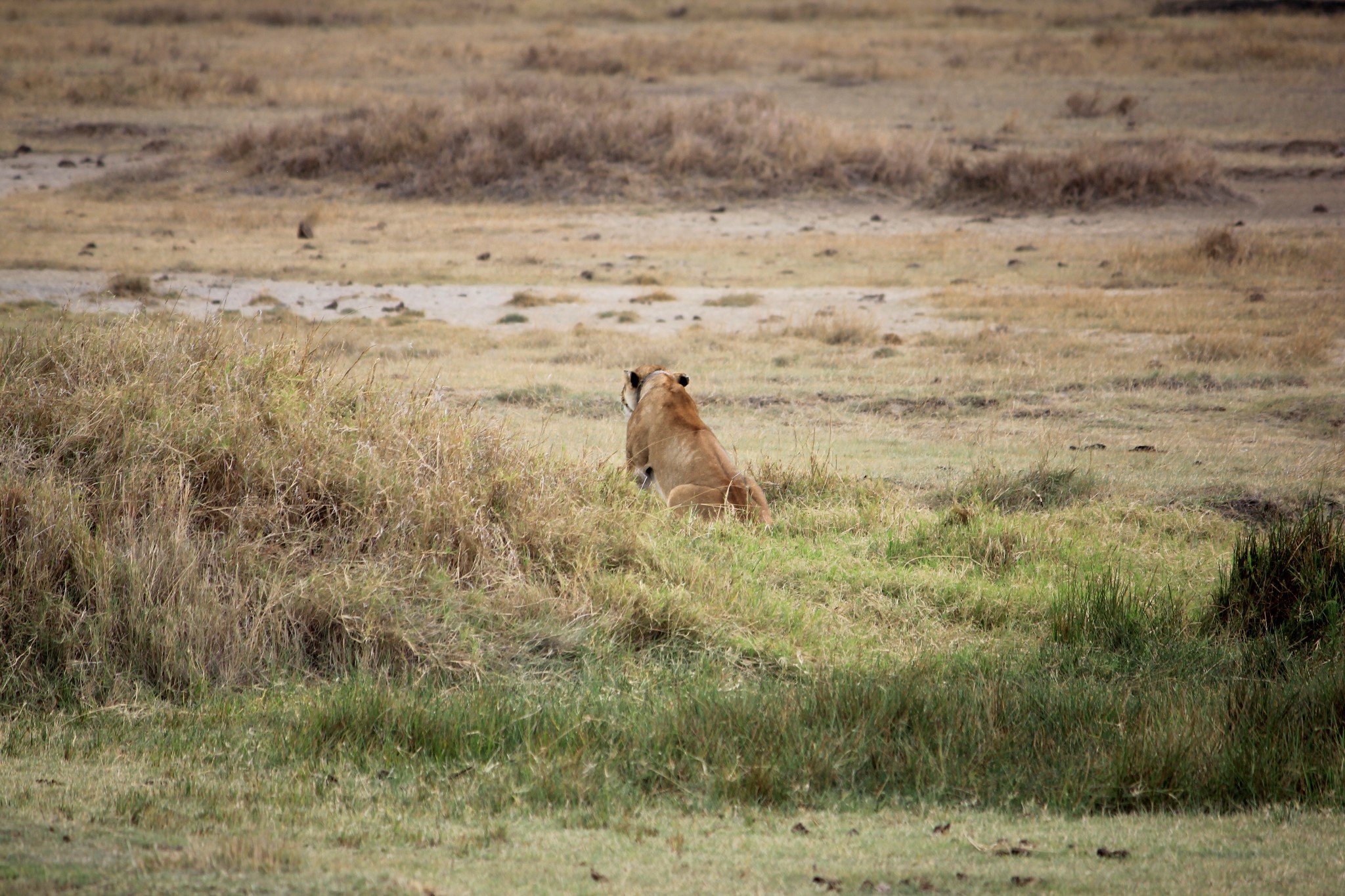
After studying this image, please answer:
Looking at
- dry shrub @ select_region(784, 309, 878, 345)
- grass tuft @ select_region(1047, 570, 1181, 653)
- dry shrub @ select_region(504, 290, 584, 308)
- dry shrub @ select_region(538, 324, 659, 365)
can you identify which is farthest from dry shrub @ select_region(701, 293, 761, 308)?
grass tuft @ select_region(1047, 570, 1181, 653)

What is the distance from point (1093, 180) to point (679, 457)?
18466 mm

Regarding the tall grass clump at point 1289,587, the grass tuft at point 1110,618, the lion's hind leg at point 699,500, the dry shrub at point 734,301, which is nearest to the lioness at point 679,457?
the lion's hind leg at point 699,500

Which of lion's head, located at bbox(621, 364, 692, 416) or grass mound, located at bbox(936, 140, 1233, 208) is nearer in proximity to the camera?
lion's head, located at bbox(621, 364, 692, 416)

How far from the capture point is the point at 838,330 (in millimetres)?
15289

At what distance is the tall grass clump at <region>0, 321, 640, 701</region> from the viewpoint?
618 centimetres

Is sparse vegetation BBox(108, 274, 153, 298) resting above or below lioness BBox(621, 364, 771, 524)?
above

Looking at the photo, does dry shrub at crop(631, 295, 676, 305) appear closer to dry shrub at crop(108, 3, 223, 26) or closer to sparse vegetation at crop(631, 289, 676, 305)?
sparse vegetation at crop(631, 289, 676, 305)

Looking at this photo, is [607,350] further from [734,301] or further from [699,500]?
[699,500]

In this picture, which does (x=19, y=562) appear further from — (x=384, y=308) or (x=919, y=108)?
(x=919, y=108)

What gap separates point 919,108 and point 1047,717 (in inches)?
1255

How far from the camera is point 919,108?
35.4 metres

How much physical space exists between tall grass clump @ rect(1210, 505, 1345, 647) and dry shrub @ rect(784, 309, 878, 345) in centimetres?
815

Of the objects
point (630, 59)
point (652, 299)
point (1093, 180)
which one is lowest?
point (652, 299)

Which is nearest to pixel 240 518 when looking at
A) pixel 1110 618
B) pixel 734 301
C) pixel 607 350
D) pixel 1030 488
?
pixel 1110 618
